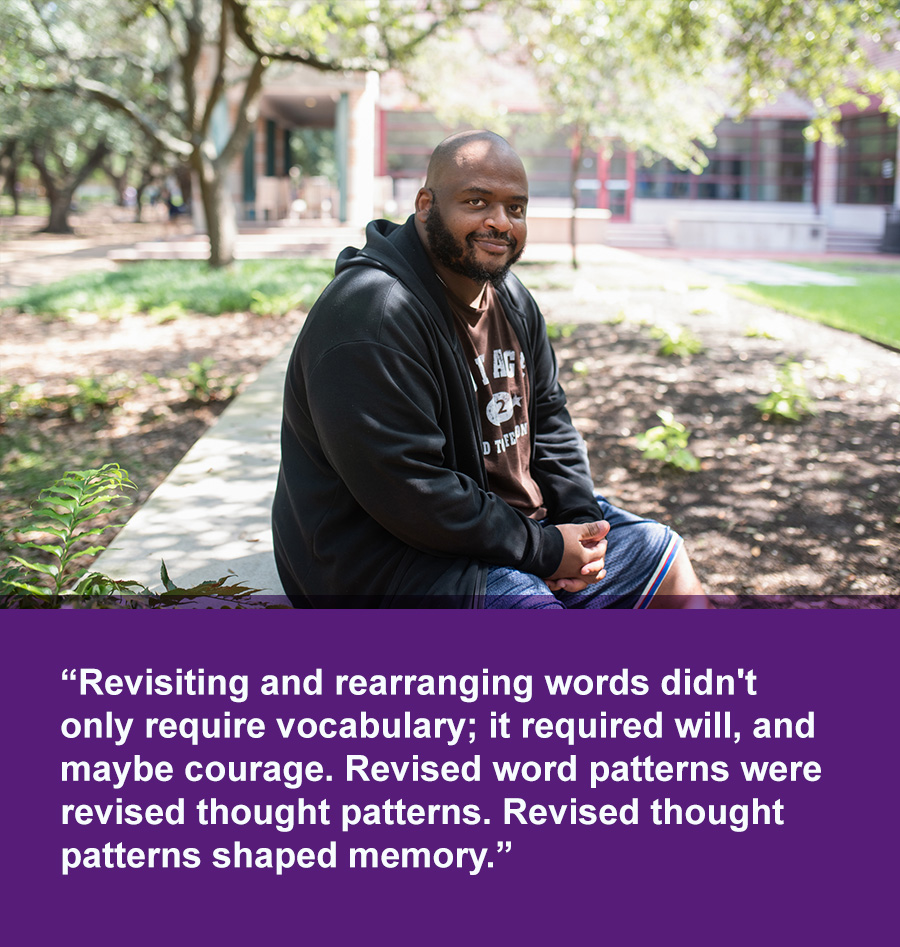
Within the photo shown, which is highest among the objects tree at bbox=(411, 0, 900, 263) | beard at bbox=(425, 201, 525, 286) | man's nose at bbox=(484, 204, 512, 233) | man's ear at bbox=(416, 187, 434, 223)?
tree at bbox=(411, 0, 900, 263)

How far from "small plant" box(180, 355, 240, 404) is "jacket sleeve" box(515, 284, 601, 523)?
4.55m

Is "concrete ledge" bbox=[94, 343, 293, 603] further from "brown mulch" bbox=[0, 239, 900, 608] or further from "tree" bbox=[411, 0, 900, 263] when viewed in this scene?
"tree" bbox=[411, 0, 900, 263]

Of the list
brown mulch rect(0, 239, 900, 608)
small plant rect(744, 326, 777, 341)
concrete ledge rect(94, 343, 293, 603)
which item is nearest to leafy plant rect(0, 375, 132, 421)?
brown mulch rect(0, 239, 900, 608)

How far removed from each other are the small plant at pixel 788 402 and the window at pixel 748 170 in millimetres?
28385

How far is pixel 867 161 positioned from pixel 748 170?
3.96 m

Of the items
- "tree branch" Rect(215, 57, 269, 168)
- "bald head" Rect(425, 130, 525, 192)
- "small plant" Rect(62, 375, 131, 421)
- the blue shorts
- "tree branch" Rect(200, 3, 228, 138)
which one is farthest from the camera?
"tree branch" Rect(215, 57, 269, 168)

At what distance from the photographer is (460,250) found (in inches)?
96.3

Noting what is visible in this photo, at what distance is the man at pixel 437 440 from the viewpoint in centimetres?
223

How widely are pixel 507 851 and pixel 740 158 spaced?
34954mm

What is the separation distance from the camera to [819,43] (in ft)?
26.9

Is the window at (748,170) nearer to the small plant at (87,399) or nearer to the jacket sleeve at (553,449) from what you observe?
the small plant at (87,399)

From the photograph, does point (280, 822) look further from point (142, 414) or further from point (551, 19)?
point (551, 19)

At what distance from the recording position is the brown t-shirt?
8.46 ft

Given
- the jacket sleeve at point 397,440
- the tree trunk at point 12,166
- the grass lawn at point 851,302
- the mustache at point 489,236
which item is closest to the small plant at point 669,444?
the mustache at point 489,236
